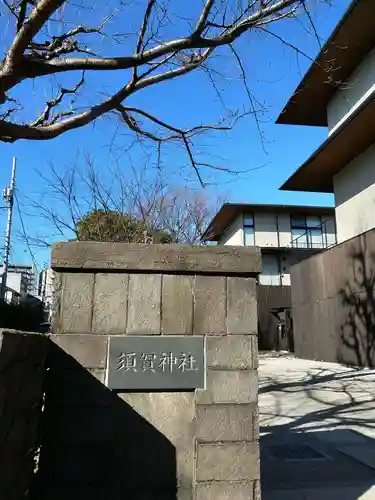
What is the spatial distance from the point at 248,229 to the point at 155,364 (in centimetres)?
2947

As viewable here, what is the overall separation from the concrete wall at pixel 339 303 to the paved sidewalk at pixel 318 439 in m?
2.63

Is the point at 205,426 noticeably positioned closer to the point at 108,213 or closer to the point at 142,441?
the point at 142,441

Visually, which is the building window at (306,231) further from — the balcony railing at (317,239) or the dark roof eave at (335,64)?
the dark roof eave at (335,64)

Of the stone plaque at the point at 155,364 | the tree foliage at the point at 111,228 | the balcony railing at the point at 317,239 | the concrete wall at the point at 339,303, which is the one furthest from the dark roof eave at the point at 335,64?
the balcony railing at the point at 317,239

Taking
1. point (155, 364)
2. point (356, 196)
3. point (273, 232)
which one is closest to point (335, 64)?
point (356, 196)

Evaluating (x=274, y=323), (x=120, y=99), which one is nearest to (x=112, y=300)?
(x=120, y=99)

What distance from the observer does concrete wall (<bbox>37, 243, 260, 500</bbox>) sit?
272 cm

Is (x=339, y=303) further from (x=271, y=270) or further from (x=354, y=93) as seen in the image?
(x=271, y=270)

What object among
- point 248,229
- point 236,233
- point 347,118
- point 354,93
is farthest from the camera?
point 236,233

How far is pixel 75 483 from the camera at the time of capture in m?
2.69

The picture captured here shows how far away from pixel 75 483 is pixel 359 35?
1433cm

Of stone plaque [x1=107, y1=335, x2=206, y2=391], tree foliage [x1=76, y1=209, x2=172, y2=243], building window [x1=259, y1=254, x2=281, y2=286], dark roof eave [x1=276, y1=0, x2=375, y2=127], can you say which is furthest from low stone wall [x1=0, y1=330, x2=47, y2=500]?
building window [x1=259, y1=254, x2=281, y2=286]

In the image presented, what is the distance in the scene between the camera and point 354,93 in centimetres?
1512

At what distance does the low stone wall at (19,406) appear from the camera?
82.6 inches
